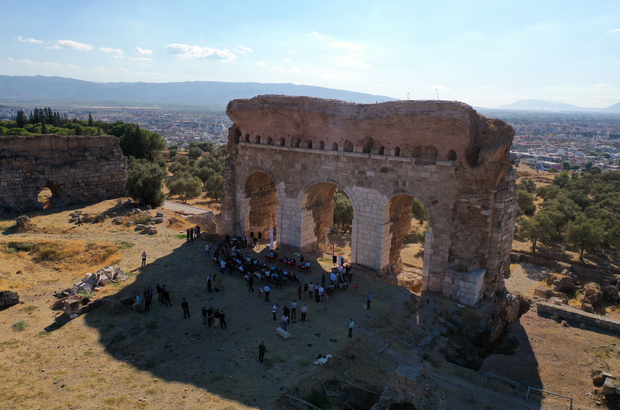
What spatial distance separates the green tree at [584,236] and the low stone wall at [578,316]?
12.6m

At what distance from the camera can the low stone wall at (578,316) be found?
62.3 ft

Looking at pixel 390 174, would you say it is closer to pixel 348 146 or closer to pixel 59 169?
pixel 348 146

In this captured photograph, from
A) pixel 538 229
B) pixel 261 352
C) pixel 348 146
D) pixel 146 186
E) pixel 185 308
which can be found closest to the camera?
pixel 261 352

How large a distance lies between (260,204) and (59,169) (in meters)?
16.6

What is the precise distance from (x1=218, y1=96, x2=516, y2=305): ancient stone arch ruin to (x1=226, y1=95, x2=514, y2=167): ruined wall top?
0.05 meters

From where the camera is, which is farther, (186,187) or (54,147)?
(186,187)

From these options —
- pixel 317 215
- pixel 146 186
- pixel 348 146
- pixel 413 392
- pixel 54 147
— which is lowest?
pixel 413 392

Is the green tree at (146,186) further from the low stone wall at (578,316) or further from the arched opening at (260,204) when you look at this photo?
the low stone wall at (578,316)

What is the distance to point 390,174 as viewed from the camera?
20.5 m

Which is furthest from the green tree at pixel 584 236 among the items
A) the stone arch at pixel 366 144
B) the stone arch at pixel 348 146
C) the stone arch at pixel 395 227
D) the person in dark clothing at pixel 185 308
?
the person in dark clothing at pixel 185 308

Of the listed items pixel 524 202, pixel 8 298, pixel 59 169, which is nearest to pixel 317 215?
pixel 8 298

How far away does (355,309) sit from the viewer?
17.9 meters

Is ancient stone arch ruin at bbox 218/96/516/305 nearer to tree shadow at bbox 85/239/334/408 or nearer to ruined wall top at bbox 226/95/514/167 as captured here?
ruined wall top at bbox 226/95/514/167

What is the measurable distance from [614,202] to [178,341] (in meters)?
42.0
